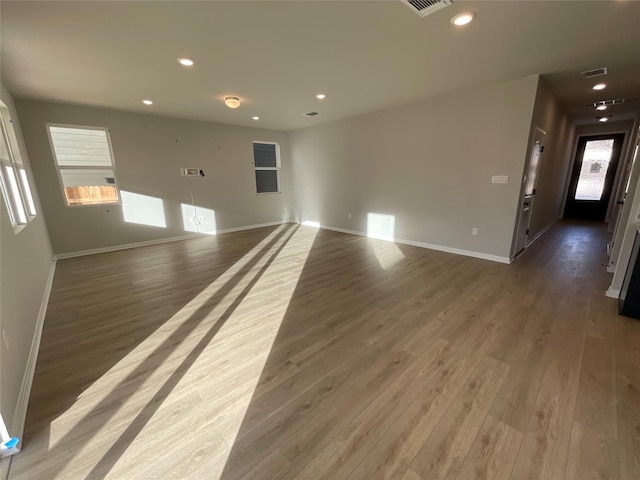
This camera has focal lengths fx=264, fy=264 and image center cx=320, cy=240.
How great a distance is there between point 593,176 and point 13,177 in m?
12.1

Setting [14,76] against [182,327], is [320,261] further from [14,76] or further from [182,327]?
[14,76]

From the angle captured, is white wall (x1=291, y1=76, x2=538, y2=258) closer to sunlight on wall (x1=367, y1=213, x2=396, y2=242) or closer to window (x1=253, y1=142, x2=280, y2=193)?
sunlight on wall (x1=367, y1=213, x2=396, y2=242)

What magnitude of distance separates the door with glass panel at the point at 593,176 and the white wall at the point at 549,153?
126cm

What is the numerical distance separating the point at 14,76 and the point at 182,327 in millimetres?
3669

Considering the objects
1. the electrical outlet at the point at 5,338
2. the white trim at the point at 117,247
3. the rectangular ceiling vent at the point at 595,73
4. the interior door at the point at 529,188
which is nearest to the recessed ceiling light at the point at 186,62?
the electrical outlet at the point at 5,338

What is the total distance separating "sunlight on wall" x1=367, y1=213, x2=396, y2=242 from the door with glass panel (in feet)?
21.2

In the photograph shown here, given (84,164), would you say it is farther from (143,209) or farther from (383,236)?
(383,236)

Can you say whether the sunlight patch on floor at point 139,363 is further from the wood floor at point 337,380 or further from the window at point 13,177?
the window at point 13,177

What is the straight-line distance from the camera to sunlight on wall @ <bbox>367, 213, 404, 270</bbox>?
4.46 meters

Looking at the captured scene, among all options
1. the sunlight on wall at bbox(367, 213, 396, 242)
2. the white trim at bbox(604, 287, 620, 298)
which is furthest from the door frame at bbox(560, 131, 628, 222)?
the sunlight on wall at bbox(367, 213, 396, 242)

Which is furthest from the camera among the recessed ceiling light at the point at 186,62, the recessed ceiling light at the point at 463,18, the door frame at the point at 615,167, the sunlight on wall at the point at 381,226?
the door frame at the point at 615,167

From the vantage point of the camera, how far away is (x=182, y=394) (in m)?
1.71

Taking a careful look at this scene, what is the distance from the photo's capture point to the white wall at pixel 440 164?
3.80m

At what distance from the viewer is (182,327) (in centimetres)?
247
